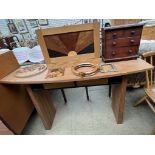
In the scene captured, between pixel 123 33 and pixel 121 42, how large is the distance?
0.26 ft

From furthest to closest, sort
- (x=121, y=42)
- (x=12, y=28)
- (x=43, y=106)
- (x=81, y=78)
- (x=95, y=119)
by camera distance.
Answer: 1. (x=12, y=28)
2. (x=95, y=119)
3. (x=43, y=106)
4. (x=121, y=42)
5. (x=81, y=78)

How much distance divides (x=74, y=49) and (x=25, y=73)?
529mm

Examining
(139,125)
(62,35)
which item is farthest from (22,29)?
(139,125)

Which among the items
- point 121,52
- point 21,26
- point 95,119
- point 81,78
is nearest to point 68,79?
point 81,78

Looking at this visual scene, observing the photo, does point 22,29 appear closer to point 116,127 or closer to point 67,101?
point 67,101

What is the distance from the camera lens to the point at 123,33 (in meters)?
1.11

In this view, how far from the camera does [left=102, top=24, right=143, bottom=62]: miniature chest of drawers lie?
3.58 ft

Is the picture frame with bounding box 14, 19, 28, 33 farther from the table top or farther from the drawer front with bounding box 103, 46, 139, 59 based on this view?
the drawer front with bounding box 103, 46, 139, 59

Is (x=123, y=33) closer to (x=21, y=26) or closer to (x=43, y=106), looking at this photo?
(x=43, y=106)

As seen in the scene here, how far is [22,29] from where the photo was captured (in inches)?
164

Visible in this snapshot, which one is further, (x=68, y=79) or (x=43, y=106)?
(x=43, y=106)

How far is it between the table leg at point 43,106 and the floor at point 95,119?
0.09 meters

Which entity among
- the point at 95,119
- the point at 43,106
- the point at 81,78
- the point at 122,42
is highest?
the point at 122,42

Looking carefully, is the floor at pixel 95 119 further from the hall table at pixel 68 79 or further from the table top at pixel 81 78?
the table top at pixel 81 78
